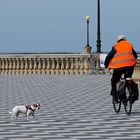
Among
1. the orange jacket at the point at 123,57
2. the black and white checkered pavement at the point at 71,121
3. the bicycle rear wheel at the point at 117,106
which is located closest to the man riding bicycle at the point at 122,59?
the orange jacket at the point at 123,57

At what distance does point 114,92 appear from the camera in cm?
1619

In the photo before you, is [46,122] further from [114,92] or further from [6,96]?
[6,96]

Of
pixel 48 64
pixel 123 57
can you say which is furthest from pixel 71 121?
pixel 48 64

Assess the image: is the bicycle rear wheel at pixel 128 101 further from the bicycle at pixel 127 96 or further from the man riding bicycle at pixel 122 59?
the man riding bicycle at pixel 122 59

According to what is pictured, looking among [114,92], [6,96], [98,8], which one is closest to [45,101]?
[6,96]

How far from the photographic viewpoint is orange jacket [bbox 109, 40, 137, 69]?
15.9 m

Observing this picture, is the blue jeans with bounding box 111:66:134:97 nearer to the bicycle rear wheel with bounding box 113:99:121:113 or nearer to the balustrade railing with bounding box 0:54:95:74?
the bicycle rear wheel with bounding box 113:99:121:113

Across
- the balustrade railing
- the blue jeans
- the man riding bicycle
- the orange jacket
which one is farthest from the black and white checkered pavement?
the balustrade railing

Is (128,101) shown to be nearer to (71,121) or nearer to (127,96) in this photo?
(127,96)

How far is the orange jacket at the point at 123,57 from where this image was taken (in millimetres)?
15906

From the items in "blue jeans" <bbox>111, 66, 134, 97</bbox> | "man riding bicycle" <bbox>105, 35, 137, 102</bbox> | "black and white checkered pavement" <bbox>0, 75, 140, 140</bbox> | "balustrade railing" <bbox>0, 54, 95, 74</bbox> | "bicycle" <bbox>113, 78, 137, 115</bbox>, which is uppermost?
"man riding bicycle" <bbox>105, 35, 137, 102</bbox>

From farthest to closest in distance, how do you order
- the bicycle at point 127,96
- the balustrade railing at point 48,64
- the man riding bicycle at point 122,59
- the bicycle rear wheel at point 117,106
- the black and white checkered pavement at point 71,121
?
the balustrade railing at point 48,64
the bicycle rear wheel at point 117,106
the man riding bicycle at point 122,59
the bicycle at point 127,96
the black and white checkered pavement at point 71,121

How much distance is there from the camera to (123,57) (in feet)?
52.4

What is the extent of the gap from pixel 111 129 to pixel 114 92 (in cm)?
353
